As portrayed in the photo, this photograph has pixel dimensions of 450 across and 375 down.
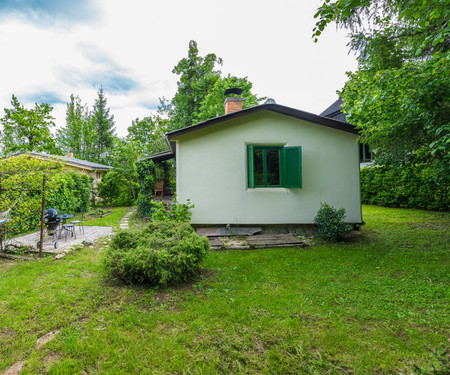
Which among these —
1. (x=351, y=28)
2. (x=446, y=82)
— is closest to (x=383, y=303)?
(x=446, y=82)

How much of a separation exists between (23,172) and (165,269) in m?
4.41

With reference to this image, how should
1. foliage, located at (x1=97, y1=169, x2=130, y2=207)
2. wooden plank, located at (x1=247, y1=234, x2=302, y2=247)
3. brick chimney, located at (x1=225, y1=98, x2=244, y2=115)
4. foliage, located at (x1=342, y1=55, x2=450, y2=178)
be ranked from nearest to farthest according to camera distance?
foliage, located at (x1=342, y1=55, x2=450, y2=178), wooden plank, located at (x1=247, y1=234, x2=302, y2=247), brick chimney, located at (x1=225, y1=98, x2=244, y2=115), foliage, located at (x1=97, y1=169, x2=130, y2=207)

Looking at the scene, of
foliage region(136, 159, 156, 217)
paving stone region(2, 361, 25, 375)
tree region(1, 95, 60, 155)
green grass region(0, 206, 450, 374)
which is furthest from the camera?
tree region(1, 95, 60, 155)

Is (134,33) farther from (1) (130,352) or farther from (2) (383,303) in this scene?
(2) (383,303)

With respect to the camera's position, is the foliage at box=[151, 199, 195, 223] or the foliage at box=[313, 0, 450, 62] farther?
the foliage at box=[151, 199, 195, 223]

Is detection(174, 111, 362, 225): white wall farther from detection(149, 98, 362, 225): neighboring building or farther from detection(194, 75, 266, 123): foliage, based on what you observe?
detection(194, 75, 266, 123): foliage

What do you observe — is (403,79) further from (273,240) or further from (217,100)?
(217,100)

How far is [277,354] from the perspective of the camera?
2178 millimetres

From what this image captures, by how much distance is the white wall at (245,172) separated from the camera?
7.00 metres

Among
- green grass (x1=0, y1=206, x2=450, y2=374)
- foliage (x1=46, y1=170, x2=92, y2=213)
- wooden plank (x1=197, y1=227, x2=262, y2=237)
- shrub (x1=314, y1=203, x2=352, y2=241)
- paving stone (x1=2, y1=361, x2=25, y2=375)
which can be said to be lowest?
paving stone (x1=2, y1=361, x2=25, y2=375)

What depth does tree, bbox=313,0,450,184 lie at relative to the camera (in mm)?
4098

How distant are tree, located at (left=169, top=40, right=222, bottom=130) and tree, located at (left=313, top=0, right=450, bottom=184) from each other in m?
19.1

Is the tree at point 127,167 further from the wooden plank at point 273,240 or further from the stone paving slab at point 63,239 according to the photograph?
the wooden plank at point 273,240

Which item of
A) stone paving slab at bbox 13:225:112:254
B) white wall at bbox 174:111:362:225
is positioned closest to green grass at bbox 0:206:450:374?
stone paving slab at bbox 13:225:112:254
